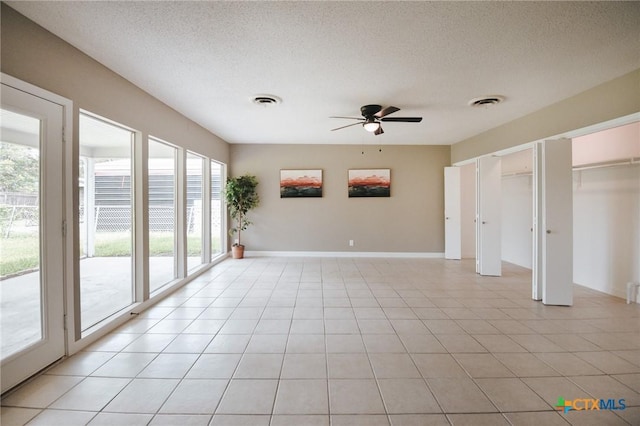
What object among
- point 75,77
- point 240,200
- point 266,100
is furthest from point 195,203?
point 75,77

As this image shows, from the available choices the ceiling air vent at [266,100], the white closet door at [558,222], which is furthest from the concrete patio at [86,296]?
A: the white closet door at [558,222]

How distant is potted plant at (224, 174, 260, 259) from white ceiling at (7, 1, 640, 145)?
8.04 ft

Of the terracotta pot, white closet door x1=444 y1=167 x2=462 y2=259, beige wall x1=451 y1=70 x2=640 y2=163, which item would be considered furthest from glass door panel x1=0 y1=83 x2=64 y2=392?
white closet door x1=444 y1=167 x2=462 y2=259

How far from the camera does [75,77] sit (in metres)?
2.46

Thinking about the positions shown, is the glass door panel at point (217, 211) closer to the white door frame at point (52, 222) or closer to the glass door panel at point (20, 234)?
the white door frame at point (52, 222)

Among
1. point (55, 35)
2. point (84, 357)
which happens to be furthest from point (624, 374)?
point (55, 35)

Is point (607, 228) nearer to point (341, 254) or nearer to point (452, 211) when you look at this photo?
point (452, 211)

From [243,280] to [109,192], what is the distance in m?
4.00

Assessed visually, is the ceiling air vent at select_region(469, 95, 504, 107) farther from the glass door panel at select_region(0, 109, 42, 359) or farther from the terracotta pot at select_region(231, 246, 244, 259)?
the terracotta pot at select_region(231, 246, 244, 259)

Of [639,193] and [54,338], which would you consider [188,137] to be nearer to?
[54,338]

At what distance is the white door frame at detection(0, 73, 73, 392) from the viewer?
2.07 meters

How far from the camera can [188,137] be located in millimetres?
4590

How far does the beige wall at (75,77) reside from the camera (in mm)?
1960

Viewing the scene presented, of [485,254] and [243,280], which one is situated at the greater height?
[485,254]
